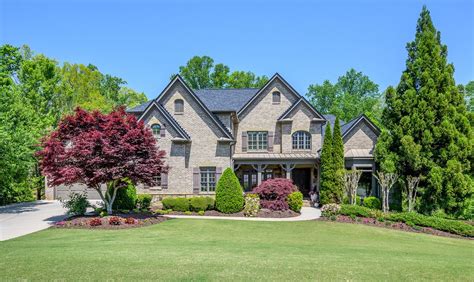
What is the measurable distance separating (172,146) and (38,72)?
17.5 metres

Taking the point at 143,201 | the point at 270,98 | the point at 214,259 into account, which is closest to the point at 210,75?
the point at 270,98

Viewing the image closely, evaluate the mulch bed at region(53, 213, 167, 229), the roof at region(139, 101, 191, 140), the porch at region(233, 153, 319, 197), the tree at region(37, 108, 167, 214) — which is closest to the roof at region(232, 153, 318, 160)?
the porch at region(233, 153, 319, 197)

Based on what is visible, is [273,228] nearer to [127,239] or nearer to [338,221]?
[338,221]

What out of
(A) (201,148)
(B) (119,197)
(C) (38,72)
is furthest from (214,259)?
(C) (38,72)

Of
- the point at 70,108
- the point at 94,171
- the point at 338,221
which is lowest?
the point at 338,221

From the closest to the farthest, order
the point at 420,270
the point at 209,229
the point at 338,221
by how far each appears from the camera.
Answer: the point at 420,270 → the point at 209,229 → the point at 338,221

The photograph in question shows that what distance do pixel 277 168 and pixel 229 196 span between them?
9.88 m

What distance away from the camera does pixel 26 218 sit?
1922 cm

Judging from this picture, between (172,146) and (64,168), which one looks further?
(172,146)

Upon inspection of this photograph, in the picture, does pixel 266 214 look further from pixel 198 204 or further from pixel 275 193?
pixel 198 204

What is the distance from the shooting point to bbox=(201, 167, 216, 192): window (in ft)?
86.7

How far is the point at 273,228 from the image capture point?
55.8 ft

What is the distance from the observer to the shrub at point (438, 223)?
17.3 m

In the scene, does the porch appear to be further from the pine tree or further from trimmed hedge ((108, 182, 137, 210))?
trimmed hedge ((108, 182, 137, 210))
